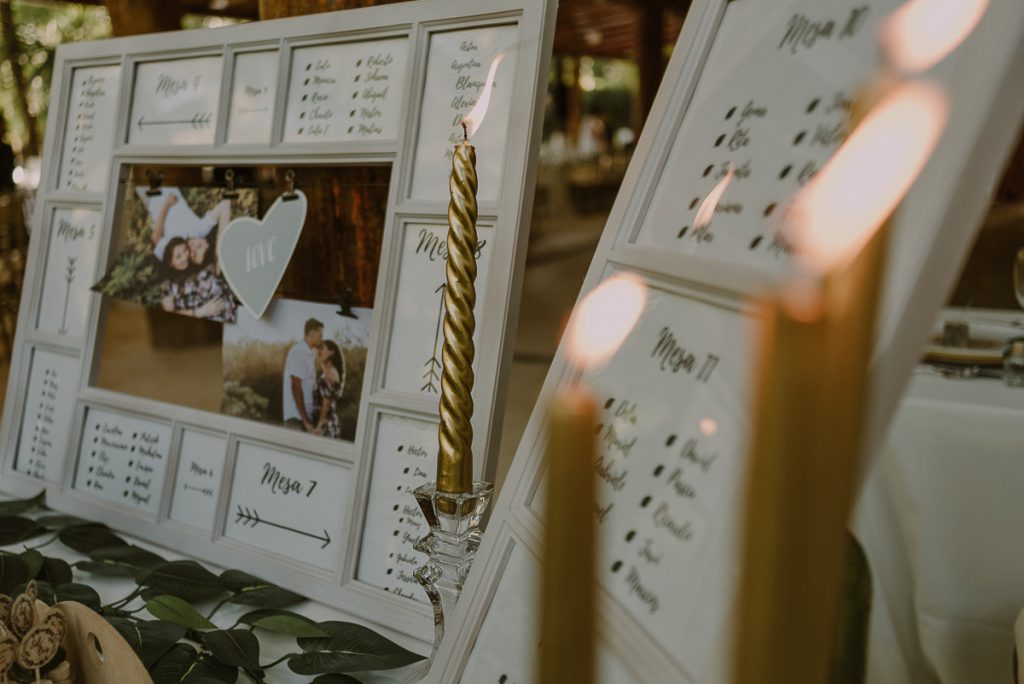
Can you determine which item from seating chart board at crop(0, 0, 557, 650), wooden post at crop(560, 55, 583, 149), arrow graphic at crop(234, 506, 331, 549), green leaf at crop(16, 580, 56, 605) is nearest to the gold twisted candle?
seating chart board at crop(0, 0, 557, 650)

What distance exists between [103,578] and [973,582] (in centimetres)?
121

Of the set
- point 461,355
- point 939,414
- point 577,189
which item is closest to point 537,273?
point 577,189

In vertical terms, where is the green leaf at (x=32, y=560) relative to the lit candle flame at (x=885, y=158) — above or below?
below

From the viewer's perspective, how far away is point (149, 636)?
810 millimetres

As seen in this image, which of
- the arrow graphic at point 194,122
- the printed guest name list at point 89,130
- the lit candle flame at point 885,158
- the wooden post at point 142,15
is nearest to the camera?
the lit candle flame at point 885,158

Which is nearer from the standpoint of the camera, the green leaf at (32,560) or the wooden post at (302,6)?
the green leaf at (32,560)

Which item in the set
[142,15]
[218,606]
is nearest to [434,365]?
[218,606]

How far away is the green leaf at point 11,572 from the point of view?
3.00 feet

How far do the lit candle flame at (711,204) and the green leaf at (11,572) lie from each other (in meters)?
0.82

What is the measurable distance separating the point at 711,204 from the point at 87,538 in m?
0.93

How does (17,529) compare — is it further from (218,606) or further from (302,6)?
(302,6)

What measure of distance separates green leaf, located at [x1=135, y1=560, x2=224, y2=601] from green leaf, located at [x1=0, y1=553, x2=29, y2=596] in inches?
4.5

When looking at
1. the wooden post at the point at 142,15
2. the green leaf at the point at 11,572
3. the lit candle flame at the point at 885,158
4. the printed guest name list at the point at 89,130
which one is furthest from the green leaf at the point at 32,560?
the wooden post at the point at 142,15

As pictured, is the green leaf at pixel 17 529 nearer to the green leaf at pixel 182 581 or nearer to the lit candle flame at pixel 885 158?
the green leaf at pixel 182 581
